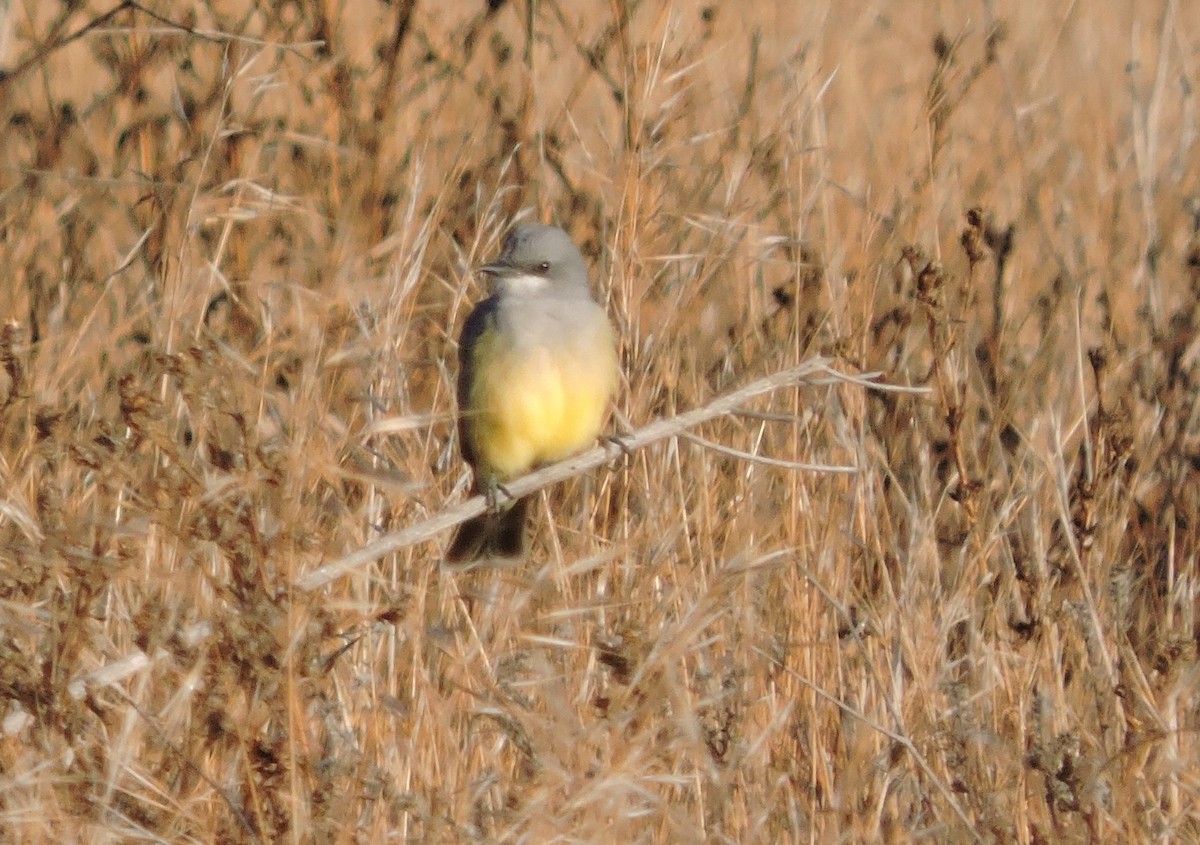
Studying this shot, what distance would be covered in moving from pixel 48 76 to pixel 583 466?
3.03m

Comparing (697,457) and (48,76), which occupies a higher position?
(48,76)

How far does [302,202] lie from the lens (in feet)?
17.8

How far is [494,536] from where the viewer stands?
4.79 meters

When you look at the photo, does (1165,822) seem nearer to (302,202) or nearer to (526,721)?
(526,721)

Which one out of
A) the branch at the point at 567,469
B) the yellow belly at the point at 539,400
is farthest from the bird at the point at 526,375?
the branch at the point at 567,469

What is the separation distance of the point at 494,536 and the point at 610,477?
0.37 m

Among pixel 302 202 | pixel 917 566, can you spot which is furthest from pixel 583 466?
pixel 302 202

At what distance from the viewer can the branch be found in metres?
2.97

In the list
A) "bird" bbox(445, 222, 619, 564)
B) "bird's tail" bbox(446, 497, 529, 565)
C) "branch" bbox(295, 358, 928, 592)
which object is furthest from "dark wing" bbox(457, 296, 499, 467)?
"branch" bbox(295, 358, 928, 592)

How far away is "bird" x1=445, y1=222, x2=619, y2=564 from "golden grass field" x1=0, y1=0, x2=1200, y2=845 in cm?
10

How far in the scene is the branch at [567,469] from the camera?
2.97m

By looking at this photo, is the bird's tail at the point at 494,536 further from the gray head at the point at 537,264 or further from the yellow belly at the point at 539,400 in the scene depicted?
the gray head at the point at 537,264

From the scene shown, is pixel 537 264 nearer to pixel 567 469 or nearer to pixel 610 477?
pixel 610 477

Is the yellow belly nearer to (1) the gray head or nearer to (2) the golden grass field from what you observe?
(2) the golden grass field
